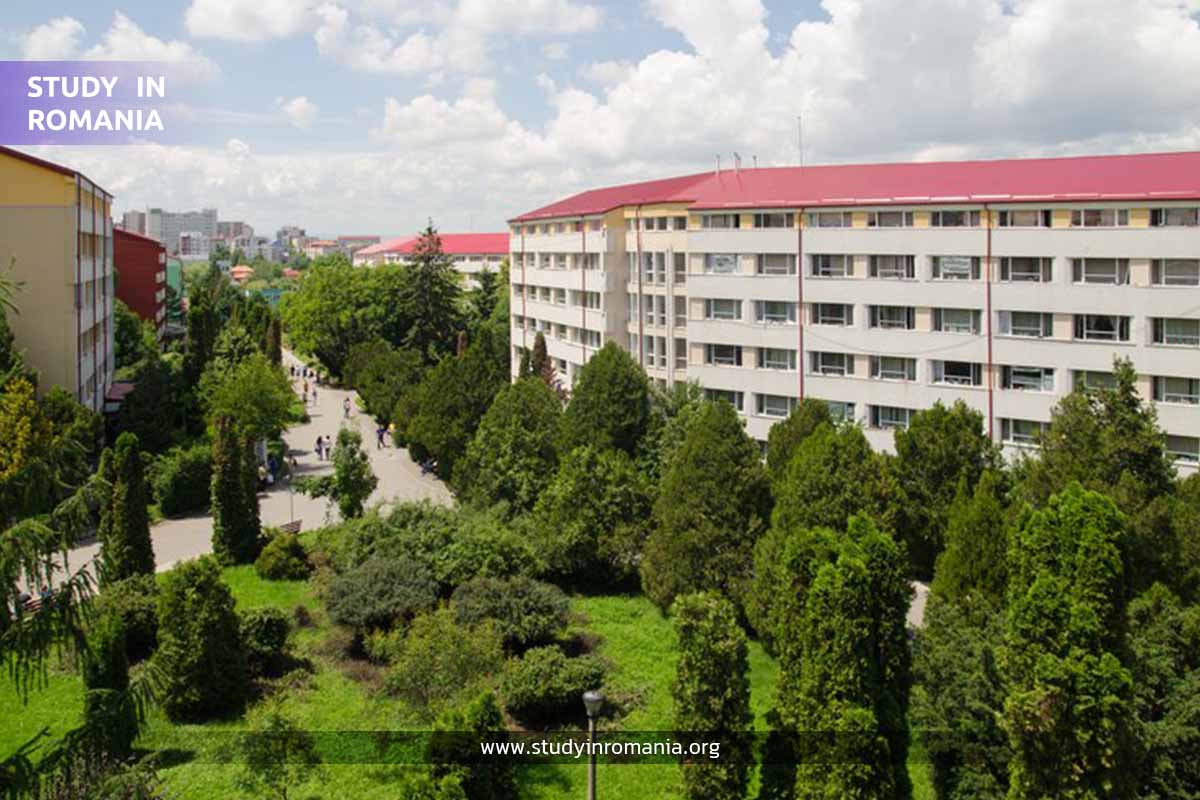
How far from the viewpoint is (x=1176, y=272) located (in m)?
32.3

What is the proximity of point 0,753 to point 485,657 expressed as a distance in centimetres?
821

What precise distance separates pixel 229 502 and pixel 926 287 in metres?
23.3

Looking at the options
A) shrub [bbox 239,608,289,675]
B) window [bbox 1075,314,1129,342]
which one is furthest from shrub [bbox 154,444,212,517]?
window [bbox 1075,314,1129,342]

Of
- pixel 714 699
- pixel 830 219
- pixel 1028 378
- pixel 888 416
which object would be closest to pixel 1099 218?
pixel 1028 378

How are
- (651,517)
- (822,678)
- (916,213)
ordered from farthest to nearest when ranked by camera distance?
(916,213) → (651,517) → (822,678)

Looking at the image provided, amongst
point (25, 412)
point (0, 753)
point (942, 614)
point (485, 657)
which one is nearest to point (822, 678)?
point (942, 614)

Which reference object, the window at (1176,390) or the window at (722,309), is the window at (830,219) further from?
the window at (1176,390)

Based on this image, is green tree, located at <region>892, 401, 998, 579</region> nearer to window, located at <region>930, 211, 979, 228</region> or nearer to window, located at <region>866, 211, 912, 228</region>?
window, located at <region>930, 211, 979, 228</region>

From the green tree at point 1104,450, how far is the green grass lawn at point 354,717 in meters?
7.22

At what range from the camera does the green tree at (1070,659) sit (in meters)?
13.5

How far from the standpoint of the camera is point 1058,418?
24.4m

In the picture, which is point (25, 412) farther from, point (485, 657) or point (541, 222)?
point (541, 222)

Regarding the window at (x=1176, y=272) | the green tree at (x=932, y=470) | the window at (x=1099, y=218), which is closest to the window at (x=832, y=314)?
the window at (x=1099, y=218)

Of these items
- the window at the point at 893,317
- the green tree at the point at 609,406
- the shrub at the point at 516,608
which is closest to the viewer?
the shrub at the point at 516,608
